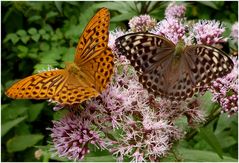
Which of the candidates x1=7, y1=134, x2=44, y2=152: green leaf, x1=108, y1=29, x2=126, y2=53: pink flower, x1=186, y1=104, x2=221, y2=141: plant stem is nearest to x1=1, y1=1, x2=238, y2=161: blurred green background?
x1=7, y1=134, x2=44, y2=152: green leaf

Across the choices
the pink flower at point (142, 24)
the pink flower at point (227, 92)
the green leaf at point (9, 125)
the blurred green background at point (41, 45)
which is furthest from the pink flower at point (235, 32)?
the green leaf at point (9, 125)

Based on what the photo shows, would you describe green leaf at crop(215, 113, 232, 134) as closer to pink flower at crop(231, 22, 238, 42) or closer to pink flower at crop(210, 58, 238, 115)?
pink flower at crop(210, 58, 238, 115)

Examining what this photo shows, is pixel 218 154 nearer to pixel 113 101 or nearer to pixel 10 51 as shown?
pixel 113 101

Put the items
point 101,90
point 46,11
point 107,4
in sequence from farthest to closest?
point 46,11 → point 107,4 → point 101,90

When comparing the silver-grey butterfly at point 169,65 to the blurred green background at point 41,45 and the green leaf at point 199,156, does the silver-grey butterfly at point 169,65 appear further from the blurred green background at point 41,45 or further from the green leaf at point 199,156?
the blurred green background at point 41,45

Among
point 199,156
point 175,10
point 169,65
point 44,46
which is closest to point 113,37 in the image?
point 169,65

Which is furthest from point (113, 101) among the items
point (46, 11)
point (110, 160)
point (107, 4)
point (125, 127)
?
point (46, 11)

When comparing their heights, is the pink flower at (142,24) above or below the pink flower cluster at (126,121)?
above
